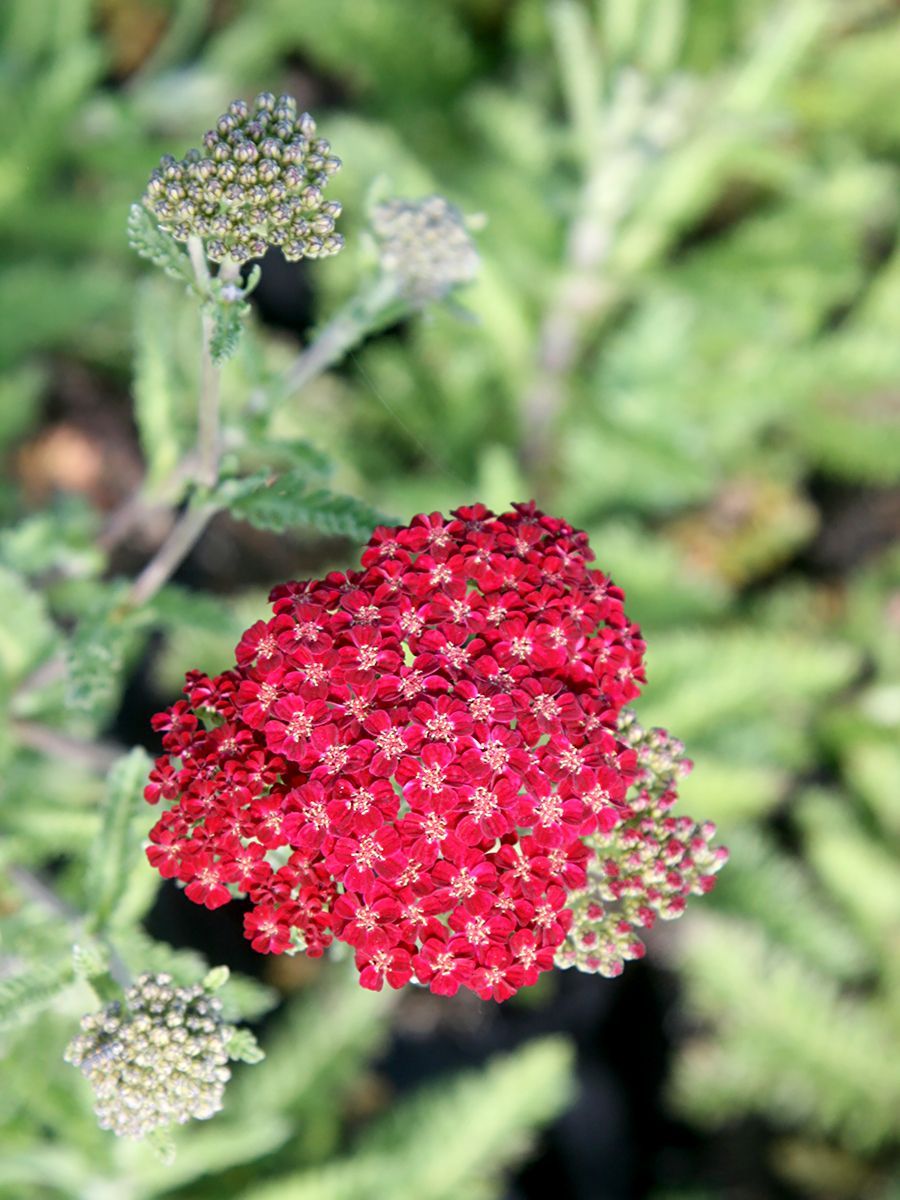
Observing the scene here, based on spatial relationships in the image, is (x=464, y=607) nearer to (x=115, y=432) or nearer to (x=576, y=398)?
(x=576, y=398)

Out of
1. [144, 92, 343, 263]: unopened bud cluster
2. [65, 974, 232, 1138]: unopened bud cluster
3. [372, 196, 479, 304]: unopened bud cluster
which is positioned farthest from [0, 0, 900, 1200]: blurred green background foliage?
[144, 92, 343, 263]: unopened bud cluster

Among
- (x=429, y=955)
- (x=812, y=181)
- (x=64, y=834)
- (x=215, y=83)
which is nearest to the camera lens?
(x=429, y=955)

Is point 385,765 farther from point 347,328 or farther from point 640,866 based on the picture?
point 347,328

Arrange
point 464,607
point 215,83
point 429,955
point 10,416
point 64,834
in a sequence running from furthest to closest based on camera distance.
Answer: point 215,83
point 10,416
point 64,834
point 464,607
point 429,955

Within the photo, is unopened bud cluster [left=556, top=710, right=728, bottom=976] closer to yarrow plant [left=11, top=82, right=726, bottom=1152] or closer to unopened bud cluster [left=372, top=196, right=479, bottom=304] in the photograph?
yarrow plant [left=11, top=82, right=726, bottom=1152]

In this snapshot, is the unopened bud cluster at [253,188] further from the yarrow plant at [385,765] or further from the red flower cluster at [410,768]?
the red flower cluster at [410,768]

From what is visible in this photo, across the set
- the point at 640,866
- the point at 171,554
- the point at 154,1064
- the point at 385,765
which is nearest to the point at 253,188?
the point at 385,765

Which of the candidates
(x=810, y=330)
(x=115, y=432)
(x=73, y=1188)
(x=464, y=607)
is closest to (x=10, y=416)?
(x=115, y=432)
